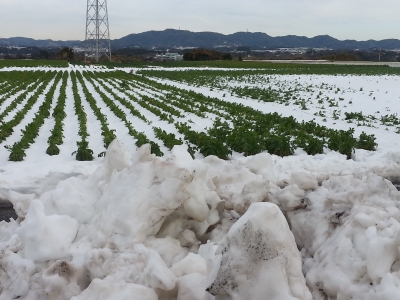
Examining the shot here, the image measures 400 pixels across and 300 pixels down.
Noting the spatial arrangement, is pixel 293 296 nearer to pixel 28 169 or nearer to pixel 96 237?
pixel 96 237

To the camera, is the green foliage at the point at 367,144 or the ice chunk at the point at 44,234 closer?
the ice chunk at the point at 44,234

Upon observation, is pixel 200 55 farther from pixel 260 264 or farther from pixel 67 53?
pixel 260 264

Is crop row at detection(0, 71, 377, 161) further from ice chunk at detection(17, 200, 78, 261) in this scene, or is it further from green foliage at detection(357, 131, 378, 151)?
ice chunk at detection(17, 200, 78, 261)

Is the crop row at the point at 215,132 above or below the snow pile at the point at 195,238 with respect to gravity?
below

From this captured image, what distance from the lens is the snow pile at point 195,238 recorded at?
289cm

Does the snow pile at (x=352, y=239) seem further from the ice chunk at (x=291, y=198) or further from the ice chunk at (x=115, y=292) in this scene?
the ice chunk at (x=115, y=292)

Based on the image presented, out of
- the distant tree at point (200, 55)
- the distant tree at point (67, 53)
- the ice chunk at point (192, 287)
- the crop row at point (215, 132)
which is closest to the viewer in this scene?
the ice chunk at point (192, 287)

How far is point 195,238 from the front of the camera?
3.90 m

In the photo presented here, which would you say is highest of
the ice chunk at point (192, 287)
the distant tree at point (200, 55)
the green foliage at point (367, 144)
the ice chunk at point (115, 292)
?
the distant tree at point (200, 55)

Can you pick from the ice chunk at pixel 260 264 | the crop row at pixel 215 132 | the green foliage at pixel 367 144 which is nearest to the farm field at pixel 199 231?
the ice chunk at pixel 260 264

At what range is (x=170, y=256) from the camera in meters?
3.59

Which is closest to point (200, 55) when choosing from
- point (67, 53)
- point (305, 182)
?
point (67, 53)

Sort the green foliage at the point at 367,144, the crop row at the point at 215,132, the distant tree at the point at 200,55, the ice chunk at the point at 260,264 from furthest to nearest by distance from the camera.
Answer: the distant tree at the point at 200,55 → the green foliage at the point at 367,144 → the crop row at the point at 215,132 → the ice chunk at the point at 260,264

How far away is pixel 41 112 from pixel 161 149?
6.60 meters
